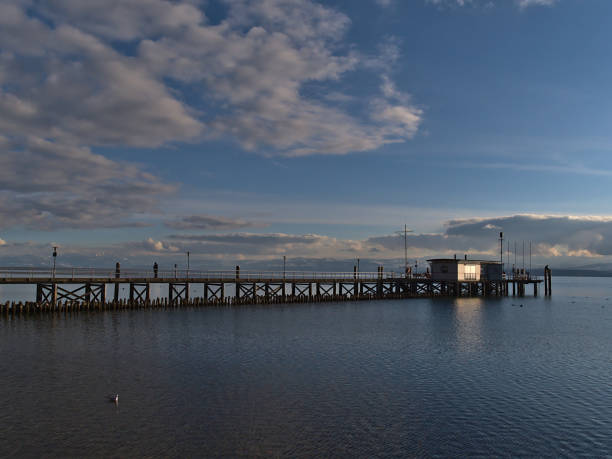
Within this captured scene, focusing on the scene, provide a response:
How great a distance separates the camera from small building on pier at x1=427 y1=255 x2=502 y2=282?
300 feet

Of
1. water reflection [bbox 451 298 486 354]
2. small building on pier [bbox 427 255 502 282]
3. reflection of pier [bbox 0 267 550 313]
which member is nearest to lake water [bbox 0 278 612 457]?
water reflection [bbox 451 298 486 354]

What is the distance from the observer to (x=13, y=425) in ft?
61.2

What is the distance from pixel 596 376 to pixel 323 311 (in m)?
39.5

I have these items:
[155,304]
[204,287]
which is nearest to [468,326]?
[204,287]

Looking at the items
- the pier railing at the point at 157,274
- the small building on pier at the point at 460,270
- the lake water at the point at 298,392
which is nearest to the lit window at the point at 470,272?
the small building on pier at the point at 460,270

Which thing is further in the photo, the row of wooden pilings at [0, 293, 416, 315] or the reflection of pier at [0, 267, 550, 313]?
the reflection of pier at [0, 267, 550, 313]

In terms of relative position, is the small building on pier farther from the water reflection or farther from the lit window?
the water reflection

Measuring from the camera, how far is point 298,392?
23.7 meters

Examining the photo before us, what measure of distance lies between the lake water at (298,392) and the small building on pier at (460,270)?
4522 centimetres

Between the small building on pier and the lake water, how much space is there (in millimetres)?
45221

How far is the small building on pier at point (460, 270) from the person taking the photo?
91.4 meters

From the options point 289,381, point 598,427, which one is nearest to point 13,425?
point 289,381

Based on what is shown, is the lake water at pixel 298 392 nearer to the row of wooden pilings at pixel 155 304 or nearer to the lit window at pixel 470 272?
the row of wooden pilings at pixel 155 304

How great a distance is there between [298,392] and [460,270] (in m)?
74.8
